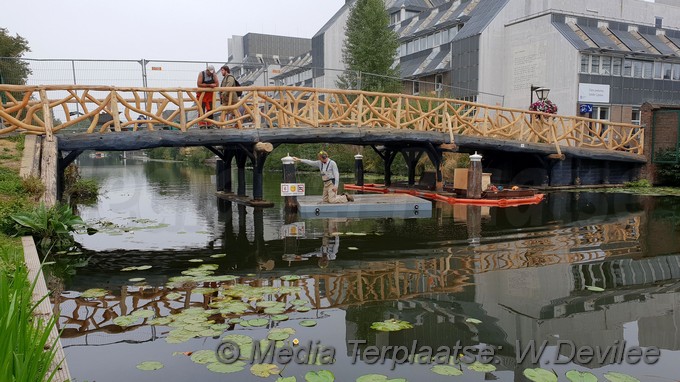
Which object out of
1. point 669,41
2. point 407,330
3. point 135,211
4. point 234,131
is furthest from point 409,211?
point 669,41

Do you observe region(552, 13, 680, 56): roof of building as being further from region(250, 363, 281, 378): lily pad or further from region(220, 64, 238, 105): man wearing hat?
region(250, 363, 281, 378): lily pad

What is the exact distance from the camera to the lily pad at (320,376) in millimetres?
4344

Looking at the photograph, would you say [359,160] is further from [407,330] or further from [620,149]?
[407,330]

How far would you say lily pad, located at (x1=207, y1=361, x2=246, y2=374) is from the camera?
4.51m

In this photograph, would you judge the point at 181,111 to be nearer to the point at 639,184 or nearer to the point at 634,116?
the point at 639,184

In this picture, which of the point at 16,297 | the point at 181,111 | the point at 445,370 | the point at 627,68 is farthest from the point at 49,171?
the point at 627,68

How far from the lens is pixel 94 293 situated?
674cm

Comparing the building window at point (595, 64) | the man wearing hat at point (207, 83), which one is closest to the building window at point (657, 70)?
the building window at point (595, 64)

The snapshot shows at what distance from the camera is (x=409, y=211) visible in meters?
14.2

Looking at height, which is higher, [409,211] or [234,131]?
[234,131]

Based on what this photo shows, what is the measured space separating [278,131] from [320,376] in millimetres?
10892

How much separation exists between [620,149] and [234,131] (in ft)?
57.9

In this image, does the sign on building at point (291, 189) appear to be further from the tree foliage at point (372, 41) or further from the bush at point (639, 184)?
the tree foliage at point (372, 41)

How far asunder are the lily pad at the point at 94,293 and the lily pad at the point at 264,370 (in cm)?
299
